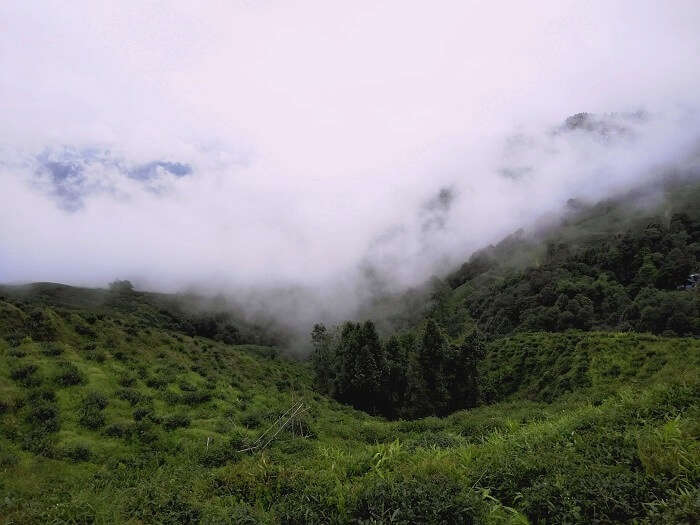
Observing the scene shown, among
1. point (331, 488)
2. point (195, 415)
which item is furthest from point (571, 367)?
point (331, 488)

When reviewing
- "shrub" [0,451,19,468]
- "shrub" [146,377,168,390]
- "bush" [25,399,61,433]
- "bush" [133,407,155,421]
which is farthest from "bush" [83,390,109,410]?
"shrub" [0,451,19,468]

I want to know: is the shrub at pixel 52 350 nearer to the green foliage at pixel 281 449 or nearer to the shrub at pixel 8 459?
the green foliage at pixel 281 449

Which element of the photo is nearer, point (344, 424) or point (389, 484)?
point (389, 484)

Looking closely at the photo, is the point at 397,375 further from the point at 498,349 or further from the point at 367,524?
the point at 367,524

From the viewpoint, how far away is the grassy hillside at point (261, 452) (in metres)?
8.30

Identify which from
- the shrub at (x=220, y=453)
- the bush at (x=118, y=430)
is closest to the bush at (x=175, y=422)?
the bush at (x=118, y=430)

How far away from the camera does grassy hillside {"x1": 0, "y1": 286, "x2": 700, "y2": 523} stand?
8.30 metres

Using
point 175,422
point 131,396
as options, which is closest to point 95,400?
point 131,396

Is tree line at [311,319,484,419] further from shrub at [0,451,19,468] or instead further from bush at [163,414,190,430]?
shrub at [0,451,19,468]

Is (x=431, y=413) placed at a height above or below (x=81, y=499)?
below

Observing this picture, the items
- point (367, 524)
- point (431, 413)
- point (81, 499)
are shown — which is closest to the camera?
point (367, 524)

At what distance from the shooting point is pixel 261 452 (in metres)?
17.9

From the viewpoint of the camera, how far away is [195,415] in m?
22.5

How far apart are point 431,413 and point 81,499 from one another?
157ft
